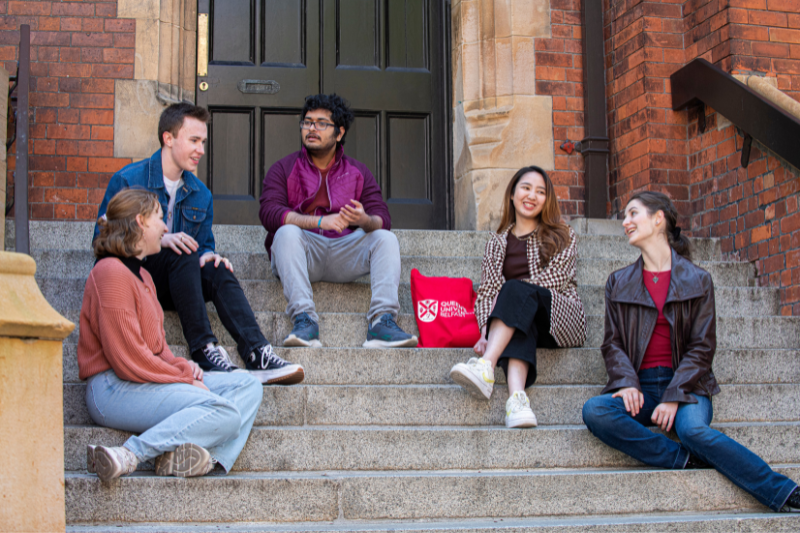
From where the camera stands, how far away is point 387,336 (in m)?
3.58

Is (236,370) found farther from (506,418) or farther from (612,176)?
(612,176)

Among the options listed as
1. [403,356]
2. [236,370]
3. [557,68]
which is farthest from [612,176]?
[236,370]

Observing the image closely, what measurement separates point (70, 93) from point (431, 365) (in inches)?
129

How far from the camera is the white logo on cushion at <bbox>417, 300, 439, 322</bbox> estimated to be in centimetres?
381

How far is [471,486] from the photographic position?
108 inches

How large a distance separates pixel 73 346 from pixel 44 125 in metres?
2.50

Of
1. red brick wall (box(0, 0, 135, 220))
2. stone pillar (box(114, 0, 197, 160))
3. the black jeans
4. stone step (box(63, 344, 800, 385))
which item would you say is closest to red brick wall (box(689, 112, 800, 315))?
stone step (box(63, 344, 800, 385))

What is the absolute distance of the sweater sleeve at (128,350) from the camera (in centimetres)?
278

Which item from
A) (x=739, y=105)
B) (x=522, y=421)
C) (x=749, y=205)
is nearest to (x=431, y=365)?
(x=522, y=421)

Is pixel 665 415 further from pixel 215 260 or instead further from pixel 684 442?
pixel 215 260

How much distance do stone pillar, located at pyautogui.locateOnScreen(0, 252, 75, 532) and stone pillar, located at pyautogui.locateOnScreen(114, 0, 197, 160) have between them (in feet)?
11.0

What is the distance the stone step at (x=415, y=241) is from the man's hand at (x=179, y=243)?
113cm

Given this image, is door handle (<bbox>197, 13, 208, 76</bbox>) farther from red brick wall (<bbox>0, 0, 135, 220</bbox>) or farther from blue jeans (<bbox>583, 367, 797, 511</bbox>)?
blue jeans (<bbox>583, 367, 797, 511</bbox>)

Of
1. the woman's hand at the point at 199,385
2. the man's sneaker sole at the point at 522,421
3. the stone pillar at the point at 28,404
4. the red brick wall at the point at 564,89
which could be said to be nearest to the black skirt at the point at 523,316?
the man's sneaker sole at the point at 522,421
